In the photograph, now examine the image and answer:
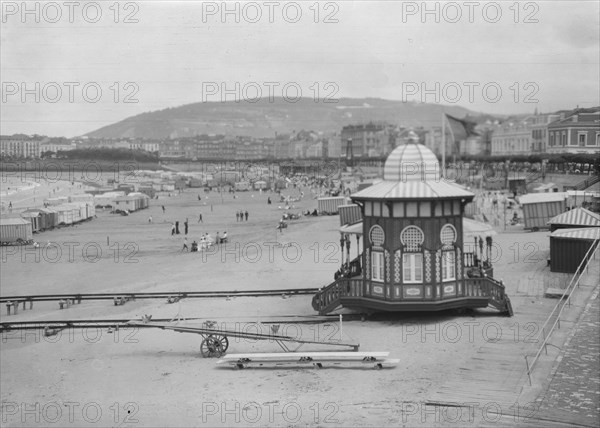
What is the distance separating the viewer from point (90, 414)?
1332cm

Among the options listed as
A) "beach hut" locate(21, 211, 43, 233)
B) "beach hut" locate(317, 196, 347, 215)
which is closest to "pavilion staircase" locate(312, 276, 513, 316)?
"beach hut" locate(21, 211, 43, 233)

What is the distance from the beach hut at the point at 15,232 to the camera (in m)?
41.3

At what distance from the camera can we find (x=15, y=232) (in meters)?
41.6

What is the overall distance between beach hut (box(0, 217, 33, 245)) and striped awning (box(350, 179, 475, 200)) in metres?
27.4

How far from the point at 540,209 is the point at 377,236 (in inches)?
852

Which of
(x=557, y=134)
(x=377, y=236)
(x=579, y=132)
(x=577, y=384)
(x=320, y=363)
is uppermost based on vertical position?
(x=557, y=134)

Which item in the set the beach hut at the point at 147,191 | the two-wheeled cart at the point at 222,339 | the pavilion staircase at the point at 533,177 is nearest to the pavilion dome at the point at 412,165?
the two-wheeled cart at the point at 222,339

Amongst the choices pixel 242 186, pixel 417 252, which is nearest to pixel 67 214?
pixel 417 252

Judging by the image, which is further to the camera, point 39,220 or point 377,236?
point 39,220

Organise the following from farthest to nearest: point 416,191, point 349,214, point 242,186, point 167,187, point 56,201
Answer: point 242,186 < point 167,187 < point 56,201 < point 349,214 < point 416,191

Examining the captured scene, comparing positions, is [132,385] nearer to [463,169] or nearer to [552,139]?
[552,139]

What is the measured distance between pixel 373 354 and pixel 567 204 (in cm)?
2907

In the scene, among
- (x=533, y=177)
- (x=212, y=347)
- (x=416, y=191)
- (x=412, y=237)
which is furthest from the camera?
(x=533, y=177)

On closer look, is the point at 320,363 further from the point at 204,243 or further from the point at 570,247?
the point at 204,243
